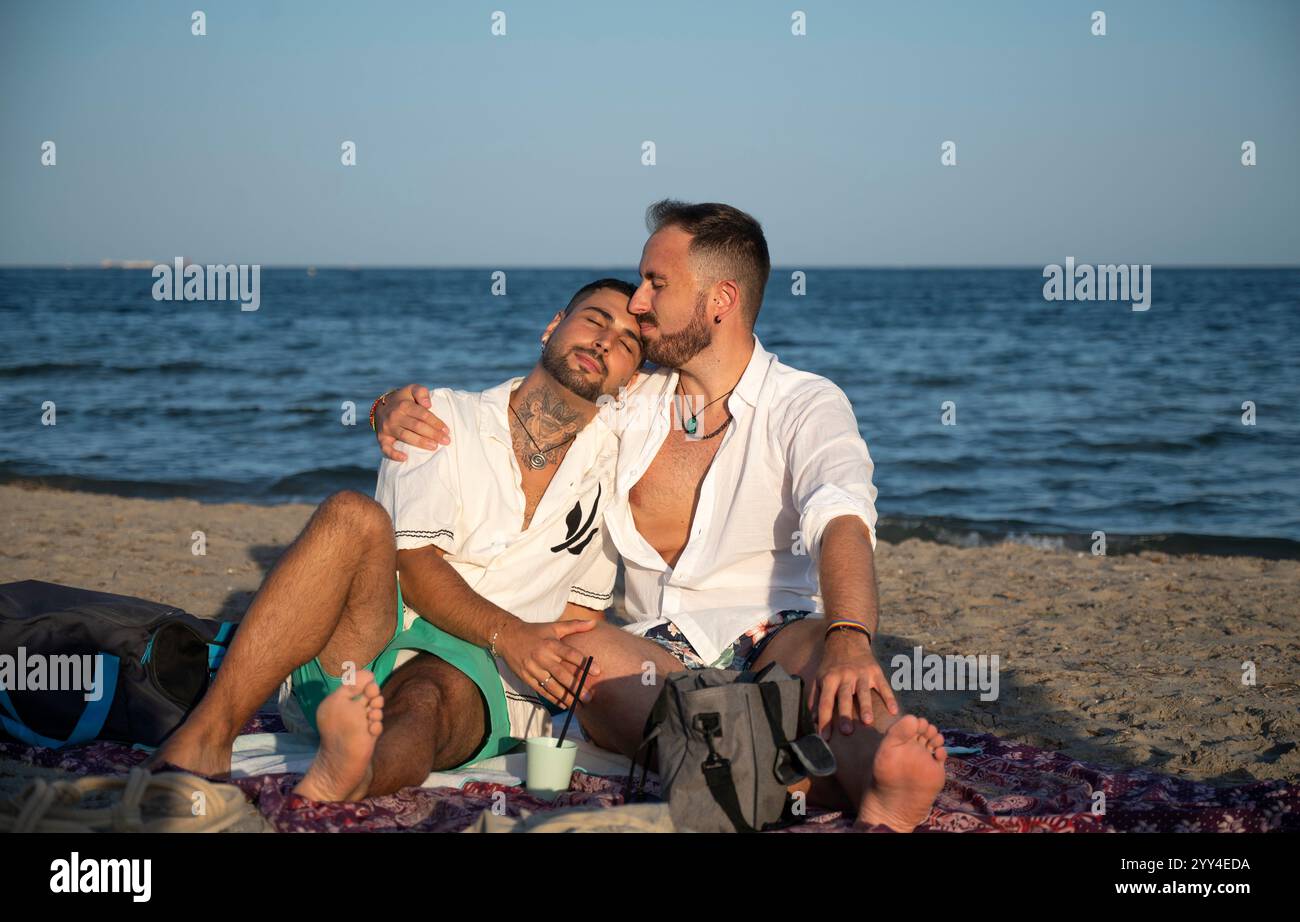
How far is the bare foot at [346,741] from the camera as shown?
9.64ft

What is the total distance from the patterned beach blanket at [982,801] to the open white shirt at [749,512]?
70 centimetres

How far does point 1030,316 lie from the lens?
3269 centimetres

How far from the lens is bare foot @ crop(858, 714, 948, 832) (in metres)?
2.92

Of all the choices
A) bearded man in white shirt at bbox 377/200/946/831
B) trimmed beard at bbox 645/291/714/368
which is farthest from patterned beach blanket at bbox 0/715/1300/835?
trimmed beard at bbox 645/291/714/368

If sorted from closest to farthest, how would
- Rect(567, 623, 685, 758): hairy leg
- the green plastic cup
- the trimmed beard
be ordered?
the green plastic cup < Rect(567, 623, 685, 758): hairy leg < the trimmed beard

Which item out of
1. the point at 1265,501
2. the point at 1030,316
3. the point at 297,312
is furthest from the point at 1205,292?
the point at 1265,501

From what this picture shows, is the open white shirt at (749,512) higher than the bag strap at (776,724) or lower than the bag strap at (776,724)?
higher

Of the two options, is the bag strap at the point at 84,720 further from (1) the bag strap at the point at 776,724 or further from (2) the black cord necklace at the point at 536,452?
(1) the bag strap at the point at 776,724

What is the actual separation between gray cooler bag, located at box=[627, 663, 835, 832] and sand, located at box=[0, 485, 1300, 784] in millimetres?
1767

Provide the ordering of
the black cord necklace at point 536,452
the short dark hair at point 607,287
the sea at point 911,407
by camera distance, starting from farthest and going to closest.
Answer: the sea at point 911,407 < the short dark hair at point 607,287 < the black cord necklace at point 536,452

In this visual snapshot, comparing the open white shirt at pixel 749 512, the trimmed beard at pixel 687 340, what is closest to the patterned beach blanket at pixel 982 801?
the open white shirt at pixel 749 512

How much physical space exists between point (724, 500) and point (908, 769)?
142 cm

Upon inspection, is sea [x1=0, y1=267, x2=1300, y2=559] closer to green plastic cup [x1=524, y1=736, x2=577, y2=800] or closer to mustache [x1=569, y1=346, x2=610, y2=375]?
mustache [x1=569, y1=346, x2=610, y2=375]

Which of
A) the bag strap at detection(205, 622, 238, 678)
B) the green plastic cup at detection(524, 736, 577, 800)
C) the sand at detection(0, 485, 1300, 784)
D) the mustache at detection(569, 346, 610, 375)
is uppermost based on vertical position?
the mustache at detection(569, 346, 610, 375)
